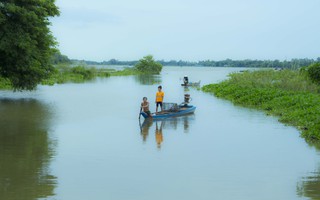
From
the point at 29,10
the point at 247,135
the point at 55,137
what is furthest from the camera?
the point at 29,10

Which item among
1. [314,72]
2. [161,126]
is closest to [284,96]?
[314,72]

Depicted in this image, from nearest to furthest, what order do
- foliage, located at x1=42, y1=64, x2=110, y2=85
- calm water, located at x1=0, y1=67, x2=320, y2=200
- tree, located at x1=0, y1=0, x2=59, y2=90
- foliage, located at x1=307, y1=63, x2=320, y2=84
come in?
calm water, located at x1=0, y1=67, x2=320, y2=200 < tree, located at x1=0, y1=0, x2=59, y2=90 < foliage, located at x1=307, y1=63, x2=320, y2=84 < foliage, located at x1=42, y1=64, x2=110, y2=85

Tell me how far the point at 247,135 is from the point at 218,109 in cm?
1059

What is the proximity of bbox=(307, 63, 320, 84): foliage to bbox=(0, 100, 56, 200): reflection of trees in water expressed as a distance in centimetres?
2045

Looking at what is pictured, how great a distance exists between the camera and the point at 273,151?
1484cm

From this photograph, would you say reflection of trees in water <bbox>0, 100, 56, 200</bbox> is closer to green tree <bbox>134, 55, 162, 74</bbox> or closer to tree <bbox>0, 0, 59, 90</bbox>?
tree <bbox>0, 0, 59, 90</bbox>

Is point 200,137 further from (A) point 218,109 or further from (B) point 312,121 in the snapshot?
(A) point 218,109

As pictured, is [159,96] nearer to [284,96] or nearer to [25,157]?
[284,96]


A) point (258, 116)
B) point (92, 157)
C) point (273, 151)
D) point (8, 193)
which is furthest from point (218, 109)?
point (8, 193)

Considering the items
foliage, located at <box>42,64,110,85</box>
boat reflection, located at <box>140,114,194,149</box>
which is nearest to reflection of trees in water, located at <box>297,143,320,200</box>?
boat reflection, located at <box>140,114,194,149</box>

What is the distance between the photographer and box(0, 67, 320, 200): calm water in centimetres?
991

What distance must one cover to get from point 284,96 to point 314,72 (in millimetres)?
5028

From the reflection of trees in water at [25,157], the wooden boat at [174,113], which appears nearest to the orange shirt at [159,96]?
the wooden boat at [174,113]

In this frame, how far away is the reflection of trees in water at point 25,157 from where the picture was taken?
9.76 meters
